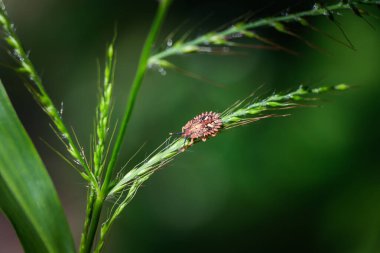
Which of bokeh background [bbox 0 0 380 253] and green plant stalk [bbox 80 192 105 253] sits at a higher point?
bokeh background [bbox 0 0 380 253]

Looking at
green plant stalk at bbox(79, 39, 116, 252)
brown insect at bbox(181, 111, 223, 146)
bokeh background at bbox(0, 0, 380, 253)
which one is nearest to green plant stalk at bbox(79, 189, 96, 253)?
green plant stalk at bbox(79, 39, 116, 252)

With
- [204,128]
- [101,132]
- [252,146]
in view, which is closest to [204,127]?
[204,128]

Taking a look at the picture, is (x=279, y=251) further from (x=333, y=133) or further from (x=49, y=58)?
(x=49, y=58)

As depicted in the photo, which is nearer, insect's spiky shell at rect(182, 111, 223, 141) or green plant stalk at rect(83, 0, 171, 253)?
green plant stalk at rect(83, 0, 171, 253)

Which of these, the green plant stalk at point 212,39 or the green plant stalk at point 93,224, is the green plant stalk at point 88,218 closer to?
the green plant stalk at point 93,224

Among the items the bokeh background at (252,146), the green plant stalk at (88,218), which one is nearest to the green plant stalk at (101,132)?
the green plant stalk at (88,218)

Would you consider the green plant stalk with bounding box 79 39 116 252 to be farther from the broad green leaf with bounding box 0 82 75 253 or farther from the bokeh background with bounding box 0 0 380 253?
the bokeh background with bounding box 0 0 380 253

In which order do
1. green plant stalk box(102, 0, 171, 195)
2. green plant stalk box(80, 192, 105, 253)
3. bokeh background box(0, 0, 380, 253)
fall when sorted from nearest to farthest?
green plant stalk box(102, 0, 171, 195) → green plant stalk box(80, 192, 105, 253) → bokeh background box(0, 0, 380, 253)

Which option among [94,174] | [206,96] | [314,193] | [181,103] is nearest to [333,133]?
[314,193]
